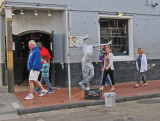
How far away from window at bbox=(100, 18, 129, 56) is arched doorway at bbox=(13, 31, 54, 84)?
270 centimetres

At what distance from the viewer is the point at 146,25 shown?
11922mm

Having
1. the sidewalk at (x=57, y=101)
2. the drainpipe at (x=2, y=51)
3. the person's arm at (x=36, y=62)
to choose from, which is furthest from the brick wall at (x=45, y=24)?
the person's arm at (x=36, y=62)

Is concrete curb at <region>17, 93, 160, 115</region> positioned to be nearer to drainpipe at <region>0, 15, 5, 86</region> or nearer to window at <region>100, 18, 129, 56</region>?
window at <region>100, 18, 129, 56</region>

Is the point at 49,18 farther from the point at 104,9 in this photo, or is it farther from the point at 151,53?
the point at 151,53

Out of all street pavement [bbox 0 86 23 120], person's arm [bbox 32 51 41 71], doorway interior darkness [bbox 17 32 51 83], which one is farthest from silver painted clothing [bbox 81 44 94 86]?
doorway interior darkness [bbox 17 32 51 83]

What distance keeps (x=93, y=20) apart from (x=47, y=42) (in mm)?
2727

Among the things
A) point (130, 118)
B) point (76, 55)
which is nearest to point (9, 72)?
point (76, 55)

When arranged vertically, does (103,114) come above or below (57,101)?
below

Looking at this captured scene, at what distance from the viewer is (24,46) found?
1194 centimetres

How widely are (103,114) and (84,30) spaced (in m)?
5.08

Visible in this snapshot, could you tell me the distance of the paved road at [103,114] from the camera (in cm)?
593

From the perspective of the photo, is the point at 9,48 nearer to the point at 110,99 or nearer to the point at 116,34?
the point at 110,99

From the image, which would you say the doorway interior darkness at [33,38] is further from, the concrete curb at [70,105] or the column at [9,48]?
the concrete curb at [70,105]

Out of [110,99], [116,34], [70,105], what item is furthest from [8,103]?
[116,34]
